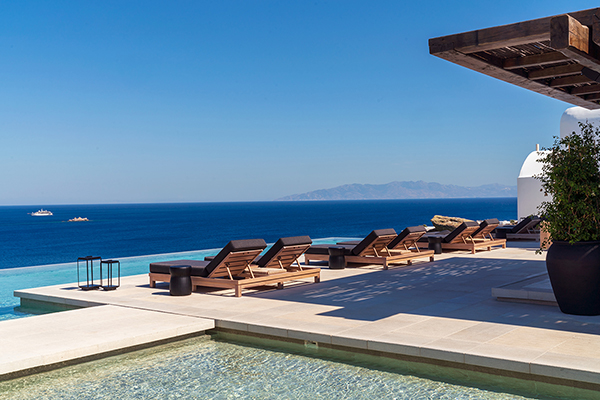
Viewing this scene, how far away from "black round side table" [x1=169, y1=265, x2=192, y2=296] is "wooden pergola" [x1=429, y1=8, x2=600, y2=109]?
4840mm

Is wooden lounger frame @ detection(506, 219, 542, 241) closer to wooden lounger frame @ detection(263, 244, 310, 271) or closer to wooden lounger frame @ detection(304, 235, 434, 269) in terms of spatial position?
wooden lounger frame @ detection(304, 235, 434, 269)

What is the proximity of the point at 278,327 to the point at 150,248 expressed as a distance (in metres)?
48.7

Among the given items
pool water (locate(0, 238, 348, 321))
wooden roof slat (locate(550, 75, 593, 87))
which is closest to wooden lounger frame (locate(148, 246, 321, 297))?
pool water (locate(0, 238, 348, 321))

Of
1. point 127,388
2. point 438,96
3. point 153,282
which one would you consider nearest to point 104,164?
point 438,96

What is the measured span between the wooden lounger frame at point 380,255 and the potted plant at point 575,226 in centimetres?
480

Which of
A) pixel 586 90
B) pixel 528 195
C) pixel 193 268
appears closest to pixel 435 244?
pixel 586 90

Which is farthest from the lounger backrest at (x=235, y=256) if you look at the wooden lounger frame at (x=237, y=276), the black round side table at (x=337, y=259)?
the black round side table at (x=337, y=259)

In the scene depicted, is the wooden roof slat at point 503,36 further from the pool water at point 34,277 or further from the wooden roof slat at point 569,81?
the pool water at point 34,277

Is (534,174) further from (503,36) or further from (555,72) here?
(503,36)

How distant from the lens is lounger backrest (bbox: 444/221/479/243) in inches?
524

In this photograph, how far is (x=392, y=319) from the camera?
612 centimetres

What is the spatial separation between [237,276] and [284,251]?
2.82 feet

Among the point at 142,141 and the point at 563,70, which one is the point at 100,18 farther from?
the point at 563,70

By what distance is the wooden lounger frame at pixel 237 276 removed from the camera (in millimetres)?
7941
